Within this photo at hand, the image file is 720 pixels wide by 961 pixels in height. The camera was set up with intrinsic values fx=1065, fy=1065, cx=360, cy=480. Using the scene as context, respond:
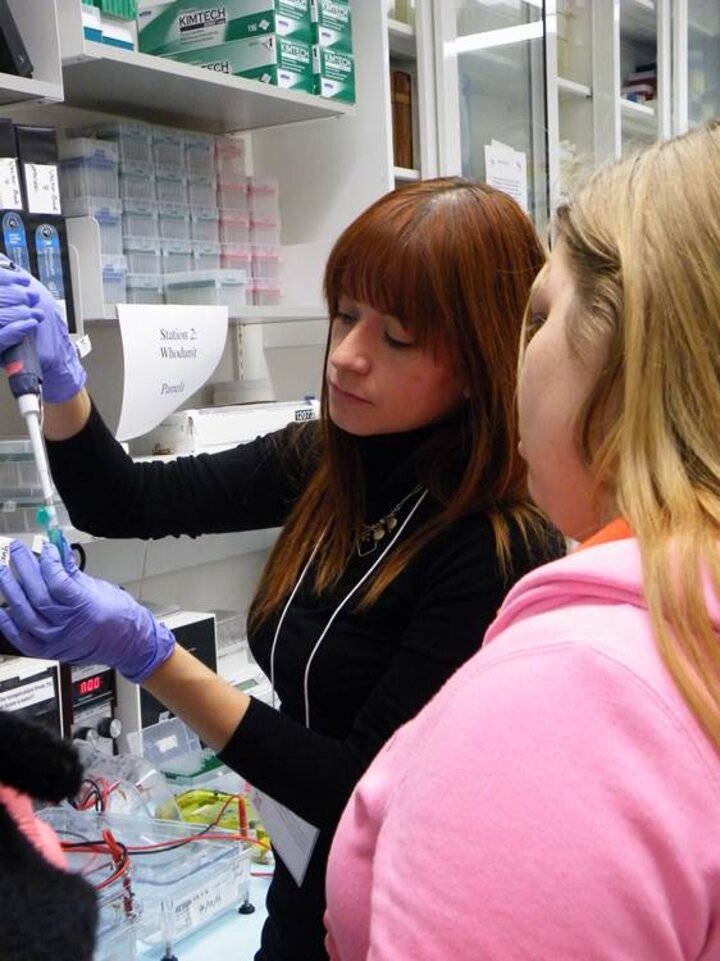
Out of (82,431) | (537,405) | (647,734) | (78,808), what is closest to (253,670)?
(78,808)

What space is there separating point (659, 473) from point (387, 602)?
0.62 m

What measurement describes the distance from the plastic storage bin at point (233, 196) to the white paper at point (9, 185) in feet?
1.74

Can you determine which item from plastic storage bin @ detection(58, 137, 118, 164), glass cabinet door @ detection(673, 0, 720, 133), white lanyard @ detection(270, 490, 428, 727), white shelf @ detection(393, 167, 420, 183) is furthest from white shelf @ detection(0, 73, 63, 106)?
glass cabinet door @ detection(673, 0, 720, 133)

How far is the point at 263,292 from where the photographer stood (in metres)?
2.11

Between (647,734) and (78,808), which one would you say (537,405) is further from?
(78,808)

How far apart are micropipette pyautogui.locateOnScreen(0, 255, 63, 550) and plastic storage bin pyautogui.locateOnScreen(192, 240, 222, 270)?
0.73m

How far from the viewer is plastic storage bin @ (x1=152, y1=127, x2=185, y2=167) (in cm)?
189

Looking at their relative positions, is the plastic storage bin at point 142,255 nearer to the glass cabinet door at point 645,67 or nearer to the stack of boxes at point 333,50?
the stack of boxes at point 333,50

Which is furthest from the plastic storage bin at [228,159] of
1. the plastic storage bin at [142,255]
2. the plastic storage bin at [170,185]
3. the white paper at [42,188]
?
the white paper at [42,188]

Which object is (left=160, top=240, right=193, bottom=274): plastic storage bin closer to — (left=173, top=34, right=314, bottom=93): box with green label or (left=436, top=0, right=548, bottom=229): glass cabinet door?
(left=173, top=34, right=314, bottom=93): box with green label

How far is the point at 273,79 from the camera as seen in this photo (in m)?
1.96

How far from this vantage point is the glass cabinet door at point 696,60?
3434mm

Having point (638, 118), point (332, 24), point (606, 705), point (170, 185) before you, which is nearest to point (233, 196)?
point (170, 185)

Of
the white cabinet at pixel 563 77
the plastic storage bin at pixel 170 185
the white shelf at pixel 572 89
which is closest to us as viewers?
the plastic storage bin at pixel 170 185
